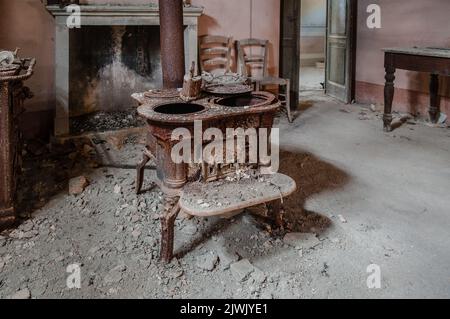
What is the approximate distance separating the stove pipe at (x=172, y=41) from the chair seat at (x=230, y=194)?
32.9 inches

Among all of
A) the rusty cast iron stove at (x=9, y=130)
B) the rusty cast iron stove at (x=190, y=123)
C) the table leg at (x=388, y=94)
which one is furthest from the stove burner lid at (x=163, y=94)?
the table leg at (x=388, y=94)

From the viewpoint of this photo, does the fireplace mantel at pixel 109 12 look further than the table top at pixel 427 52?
Yes

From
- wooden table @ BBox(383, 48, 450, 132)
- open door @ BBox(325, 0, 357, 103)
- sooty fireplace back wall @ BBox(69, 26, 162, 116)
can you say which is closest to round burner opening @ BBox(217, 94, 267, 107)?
wooden table @ BBox(383, 48, 450, 132)

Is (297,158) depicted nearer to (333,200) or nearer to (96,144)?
(333,200)

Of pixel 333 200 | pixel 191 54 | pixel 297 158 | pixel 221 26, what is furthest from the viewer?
pixel 221 26

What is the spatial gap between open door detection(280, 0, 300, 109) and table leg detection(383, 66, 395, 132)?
1.42 meters

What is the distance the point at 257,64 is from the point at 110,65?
1953 millimetres

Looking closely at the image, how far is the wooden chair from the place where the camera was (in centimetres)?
519

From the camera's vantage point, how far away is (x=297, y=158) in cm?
385

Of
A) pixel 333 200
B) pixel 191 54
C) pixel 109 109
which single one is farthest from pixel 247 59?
pixel 333 200

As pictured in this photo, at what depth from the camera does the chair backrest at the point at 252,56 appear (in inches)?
210

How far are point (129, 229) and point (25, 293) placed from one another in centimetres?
75

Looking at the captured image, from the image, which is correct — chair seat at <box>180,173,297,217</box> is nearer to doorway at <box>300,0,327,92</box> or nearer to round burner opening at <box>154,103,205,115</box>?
round burner opening at <box>154,103,205,115</box>

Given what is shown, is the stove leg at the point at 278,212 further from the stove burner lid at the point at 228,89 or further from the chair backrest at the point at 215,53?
the chair backrest at the point at 215,53
